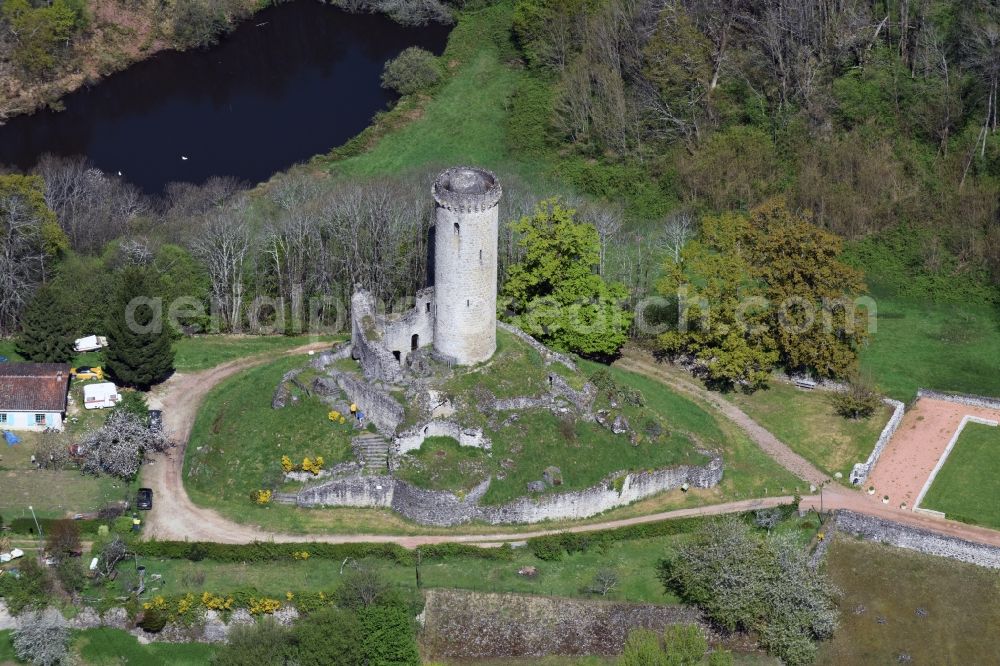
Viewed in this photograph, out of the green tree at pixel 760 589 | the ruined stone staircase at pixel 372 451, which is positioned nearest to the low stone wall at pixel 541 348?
the ruined stone staircase at pixel 372 451

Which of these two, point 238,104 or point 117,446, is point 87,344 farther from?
point 238,104

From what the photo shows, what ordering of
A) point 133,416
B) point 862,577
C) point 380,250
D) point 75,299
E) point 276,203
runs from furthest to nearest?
point 276,203 → point 380,250 → point 75,299 → point 133,416 → point 862,577

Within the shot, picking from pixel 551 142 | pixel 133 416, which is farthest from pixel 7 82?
pixel 133 416

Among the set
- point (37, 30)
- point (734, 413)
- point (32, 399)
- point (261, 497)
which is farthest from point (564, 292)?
point (37, 30)

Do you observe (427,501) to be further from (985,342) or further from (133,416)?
(985,342)

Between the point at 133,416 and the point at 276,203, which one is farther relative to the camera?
the point at 276,203
